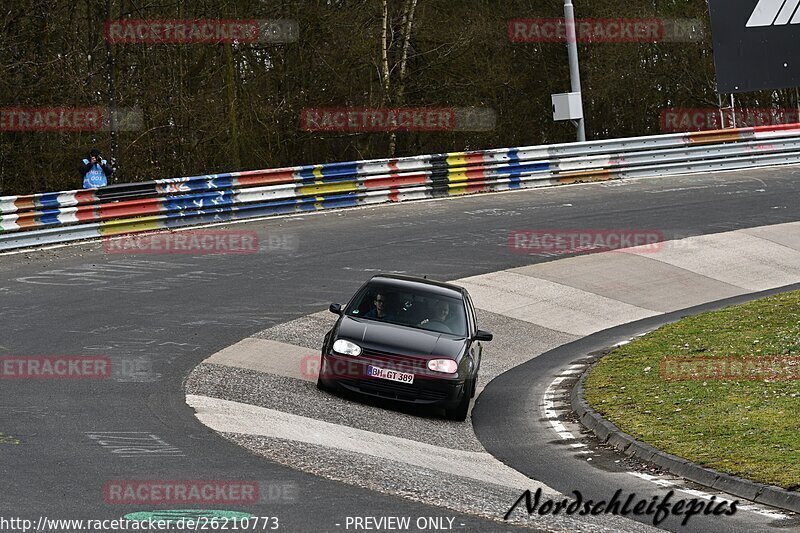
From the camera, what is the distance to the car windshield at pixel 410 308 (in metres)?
14.3

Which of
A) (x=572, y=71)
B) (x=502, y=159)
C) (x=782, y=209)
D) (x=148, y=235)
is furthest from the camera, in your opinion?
(x=572, y=71)

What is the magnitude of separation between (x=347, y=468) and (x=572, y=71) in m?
23.5

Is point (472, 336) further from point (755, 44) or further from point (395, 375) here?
point (755, 44)

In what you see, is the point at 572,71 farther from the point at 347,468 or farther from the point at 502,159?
the point at 347,468

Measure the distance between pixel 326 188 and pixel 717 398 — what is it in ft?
48.1

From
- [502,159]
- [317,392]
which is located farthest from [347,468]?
[502,159]

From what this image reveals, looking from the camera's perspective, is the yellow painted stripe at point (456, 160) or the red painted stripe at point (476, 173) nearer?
the yellow painted stripe at point (456, 160)

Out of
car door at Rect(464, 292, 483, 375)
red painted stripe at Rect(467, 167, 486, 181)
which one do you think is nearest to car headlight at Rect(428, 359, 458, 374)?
car door at Rect(464, 292, 483, 375)

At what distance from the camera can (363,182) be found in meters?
27.3

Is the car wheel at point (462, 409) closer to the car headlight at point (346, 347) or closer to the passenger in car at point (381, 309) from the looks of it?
the car headlight at point (346, 347)

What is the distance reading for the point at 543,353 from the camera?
18.2 metres

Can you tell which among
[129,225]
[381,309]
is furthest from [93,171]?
[381,309]

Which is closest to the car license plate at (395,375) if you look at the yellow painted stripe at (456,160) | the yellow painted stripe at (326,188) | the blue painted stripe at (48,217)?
the blue painted stripe at (48,217)

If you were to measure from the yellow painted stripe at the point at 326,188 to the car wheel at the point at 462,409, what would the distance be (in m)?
13.5
